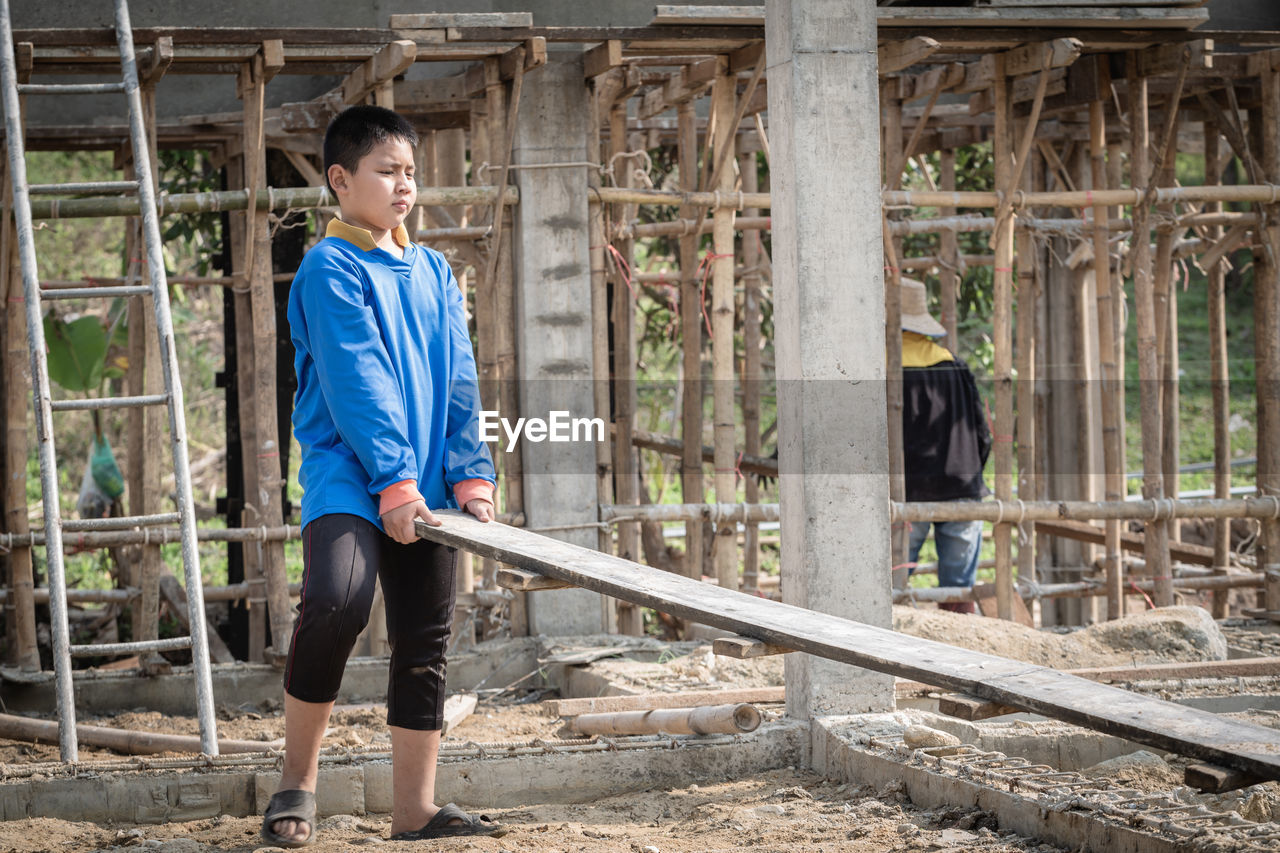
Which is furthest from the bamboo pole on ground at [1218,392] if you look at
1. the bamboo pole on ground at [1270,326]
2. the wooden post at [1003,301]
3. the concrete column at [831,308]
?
the concrete column at [831,308]

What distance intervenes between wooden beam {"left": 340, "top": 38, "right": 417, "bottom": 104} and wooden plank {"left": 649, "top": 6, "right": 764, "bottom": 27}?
1.01 m

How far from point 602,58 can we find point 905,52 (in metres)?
1.28

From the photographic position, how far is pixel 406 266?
3285mm

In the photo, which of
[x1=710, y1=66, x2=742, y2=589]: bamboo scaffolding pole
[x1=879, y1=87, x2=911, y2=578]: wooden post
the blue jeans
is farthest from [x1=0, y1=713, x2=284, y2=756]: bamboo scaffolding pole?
the blue jeans

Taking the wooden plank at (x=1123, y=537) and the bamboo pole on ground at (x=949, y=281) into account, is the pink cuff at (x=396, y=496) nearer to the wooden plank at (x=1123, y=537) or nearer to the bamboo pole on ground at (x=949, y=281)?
the bamboo pole on ground at (x=949, y=281)

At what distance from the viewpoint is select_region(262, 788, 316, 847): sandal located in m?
3.10

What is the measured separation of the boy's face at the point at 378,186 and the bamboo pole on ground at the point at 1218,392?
19.6 ft

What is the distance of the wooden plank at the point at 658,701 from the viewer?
15.2 ft

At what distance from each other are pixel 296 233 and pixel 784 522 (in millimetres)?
5310

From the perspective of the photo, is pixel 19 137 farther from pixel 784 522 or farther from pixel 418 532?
pixel 784 522

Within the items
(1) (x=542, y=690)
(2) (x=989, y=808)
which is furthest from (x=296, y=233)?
(2) (x=989, y=808)

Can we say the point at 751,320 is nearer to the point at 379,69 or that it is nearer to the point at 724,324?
the point at 724,324

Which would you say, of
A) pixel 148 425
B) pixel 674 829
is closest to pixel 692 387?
pixel 148 425

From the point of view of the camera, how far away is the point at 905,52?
17.9ft
